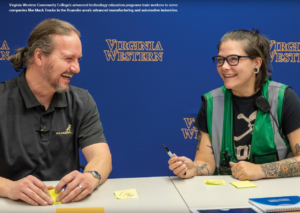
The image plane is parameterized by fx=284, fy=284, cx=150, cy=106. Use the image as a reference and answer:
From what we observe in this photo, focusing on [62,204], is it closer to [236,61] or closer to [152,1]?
[236,61]

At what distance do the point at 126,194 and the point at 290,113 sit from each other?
114 cm

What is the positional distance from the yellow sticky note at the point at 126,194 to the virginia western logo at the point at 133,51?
1.73 metres

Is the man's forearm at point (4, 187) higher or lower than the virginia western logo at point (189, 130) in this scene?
higher

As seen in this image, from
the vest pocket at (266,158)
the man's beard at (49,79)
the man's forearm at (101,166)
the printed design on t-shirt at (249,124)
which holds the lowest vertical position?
the vest pocket at (266,158)

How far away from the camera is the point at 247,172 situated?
1.48m

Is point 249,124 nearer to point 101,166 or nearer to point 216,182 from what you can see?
point 216,182

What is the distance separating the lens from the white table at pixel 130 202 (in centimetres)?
113

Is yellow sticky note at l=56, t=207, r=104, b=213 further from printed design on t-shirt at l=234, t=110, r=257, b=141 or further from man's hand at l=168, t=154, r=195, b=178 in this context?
printed design on t-shirt at l=234, t=110, r=257, b=141

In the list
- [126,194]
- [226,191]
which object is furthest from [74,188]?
[226,191]

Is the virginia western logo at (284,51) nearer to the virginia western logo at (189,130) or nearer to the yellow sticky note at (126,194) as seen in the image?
the virginia western logo at (189,130)

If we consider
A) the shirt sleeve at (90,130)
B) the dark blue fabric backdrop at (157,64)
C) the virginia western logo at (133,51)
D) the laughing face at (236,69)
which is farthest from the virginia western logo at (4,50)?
the laughing face at (236,69)

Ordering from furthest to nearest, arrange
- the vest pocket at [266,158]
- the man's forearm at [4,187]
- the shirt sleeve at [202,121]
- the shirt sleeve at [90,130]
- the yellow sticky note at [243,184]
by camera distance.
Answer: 1. the shirt sleeve at [202,121]
2. the vest pocket at [266,158]
3. the shirt sleeve at [90,130]
4. the yellow sticky note at [243,184]
5. the man's forearm at [4,187]

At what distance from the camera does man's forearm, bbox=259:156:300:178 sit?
1514 millimetres

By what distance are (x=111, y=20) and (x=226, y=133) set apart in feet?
5.28
